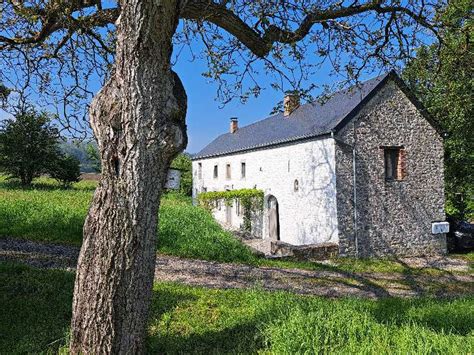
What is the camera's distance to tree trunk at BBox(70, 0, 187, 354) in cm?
364

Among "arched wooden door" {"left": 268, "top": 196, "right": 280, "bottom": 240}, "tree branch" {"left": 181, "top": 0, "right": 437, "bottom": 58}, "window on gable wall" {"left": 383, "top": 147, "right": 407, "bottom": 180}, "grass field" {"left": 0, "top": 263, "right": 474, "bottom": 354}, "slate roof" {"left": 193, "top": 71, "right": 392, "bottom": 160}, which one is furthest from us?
"arched wooden door" {"left": 268, "top": 196, "right": 280, "bottom": 240}

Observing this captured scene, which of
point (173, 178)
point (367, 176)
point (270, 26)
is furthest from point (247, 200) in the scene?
point (173, 178)

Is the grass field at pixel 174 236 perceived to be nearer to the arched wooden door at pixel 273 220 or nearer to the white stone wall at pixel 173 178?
the arched wooden door at pixel 273 220

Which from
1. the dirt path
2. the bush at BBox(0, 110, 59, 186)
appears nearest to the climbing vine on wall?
the dirt path

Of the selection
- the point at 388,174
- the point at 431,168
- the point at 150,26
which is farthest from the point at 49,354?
the point at 431,168

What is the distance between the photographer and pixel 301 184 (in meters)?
18.4

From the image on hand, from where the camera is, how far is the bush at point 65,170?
3359cm

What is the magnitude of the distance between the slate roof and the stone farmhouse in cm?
7

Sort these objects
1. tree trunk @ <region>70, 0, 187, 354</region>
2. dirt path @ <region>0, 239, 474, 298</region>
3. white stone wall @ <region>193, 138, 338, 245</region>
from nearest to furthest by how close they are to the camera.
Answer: tree trunk @ <region>70, 0, 187, 354</region> < dirt path @ <region>0, 239, 474, 298</region> < white stone wall @ <region>193, 138, 338, 245</region>

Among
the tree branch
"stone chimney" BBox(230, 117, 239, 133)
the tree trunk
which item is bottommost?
the tree trunk

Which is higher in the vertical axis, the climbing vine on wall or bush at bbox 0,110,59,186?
bush at bbox 0,110,59,186

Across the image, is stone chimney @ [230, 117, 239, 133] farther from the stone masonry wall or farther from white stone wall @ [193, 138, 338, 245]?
the stone masonry wall

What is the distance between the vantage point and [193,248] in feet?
42.3

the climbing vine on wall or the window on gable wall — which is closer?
the window on gable wall
